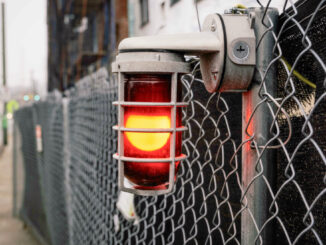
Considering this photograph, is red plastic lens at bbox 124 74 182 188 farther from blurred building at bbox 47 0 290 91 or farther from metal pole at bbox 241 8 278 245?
→ blurred building at bbox 47 0 290 91

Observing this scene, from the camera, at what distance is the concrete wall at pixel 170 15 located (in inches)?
420

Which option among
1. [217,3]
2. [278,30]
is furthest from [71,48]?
[278,30]

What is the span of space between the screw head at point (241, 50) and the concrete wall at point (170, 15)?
8.64 metres

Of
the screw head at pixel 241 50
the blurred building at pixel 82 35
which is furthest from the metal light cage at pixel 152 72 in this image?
the blurred building at pixel 82 35

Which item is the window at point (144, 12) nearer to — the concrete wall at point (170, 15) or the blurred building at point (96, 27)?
the blurred building at point (96, 27)

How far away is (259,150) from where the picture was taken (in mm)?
1135

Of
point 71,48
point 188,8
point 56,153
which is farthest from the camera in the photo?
point 71,48

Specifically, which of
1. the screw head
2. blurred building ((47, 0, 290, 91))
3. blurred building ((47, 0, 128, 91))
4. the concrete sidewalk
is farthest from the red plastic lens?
blurred building ((47, 0, 128, 91))

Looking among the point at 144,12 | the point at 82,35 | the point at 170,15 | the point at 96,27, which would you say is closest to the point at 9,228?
the point at 170,15

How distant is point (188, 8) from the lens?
Answer: 12109 millimetres

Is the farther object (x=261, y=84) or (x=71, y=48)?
(x=71, y=48)

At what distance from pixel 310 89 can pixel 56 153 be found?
3915 millimetres

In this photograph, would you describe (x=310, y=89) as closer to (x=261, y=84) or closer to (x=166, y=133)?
(x=261, y=84)

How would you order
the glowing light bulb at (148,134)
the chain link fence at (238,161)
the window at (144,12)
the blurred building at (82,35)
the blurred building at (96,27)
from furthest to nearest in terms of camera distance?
the window at (144,12), the blurred building at (82,35), the blurred building at (96,27), the glowing light bulb at (148,134), the chain link fence at (238,161)
